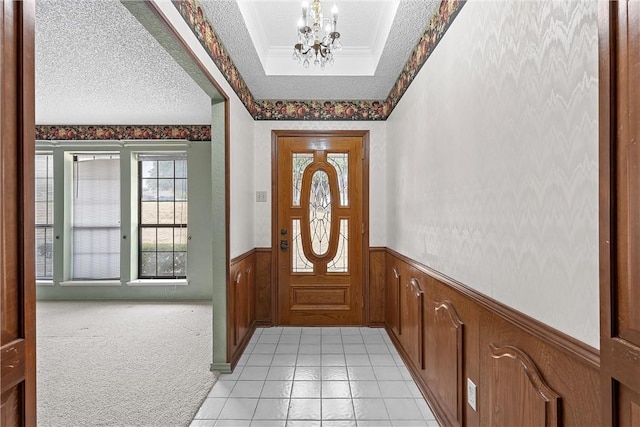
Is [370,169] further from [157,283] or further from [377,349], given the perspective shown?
[157,283]

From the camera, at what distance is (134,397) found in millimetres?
2311

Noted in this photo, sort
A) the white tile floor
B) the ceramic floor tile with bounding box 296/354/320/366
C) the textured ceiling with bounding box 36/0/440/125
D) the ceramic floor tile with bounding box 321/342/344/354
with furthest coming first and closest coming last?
the ceramic floor tile with bounding box 321/342/344/354 < the ceramic floor tile with bounding box 296/354/320/366 < the textured ceiling with bounding box 36/0/440/125 < the white tile floor

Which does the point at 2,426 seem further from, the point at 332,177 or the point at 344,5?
the point at 332,177

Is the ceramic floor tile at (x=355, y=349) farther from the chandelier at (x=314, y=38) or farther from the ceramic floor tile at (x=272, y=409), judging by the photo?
the chandelier at (x=314, y=38)

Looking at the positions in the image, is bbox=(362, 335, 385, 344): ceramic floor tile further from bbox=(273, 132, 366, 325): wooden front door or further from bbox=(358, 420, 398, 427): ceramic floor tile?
bbox=(358, 420, 398, 427): ceramic floor tile

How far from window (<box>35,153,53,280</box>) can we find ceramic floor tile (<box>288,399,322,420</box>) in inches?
183

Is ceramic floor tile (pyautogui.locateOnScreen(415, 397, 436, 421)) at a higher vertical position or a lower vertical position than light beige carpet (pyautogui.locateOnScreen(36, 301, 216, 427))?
lower

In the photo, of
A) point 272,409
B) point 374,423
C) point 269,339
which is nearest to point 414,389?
point 374,423

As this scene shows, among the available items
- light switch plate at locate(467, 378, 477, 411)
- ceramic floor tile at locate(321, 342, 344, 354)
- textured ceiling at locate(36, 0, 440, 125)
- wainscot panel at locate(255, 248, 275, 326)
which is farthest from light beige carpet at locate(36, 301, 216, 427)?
textured ceiling at locate(36, 0, 440, 125)

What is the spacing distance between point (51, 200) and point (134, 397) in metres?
3.99

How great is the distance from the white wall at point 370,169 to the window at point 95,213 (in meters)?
2.55

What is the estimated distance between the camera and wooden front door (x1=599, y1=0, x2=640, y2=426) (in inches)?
26.3

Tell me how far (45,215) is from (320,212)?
4.26 meters

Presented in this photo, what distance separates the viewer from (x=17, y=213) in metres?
0.74
